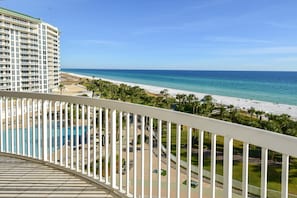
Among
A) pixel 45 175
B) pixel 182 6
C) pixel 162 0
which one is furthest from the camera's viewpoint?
pixel 182 6

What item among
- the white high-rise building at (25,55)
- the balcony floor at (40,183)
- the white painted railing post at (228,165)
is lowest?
the balcony floor at (40,183)

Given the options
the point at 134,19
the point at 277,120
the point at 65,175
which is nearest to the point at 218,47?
the point at 134,19

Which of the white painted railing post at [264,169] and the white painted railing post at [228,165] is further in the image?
the white painted railing post at [228,165]

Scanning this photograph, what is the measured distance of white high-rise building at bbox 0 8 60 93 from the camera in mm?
40625

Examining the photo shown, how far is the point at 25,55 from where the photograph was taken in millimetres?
44750

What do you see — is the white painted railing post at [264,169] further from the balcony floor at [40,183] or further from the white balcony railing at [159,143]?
the balcony floor at [40,183]

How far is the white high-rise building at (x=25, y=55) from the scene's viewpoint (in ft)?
133

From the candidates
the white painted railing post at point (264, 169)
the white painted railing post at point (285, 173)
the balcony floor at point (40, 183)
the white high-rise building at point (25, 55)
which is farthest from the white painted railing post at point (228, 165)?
the white high-rise building at point (25, 55)

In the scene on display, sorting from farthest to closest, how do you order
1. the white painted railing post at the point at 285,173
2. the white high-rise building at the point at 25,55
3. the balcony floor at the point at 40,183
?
1. the white high-rise building at the point at 25,55
2. the balcony floor at the point at 40,183
3. the white painted railing post at the point at 285,173

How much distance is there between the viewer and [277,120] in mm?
21812

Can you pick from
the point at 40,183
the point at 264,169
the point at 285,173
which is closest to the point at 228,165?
the point at 264,169

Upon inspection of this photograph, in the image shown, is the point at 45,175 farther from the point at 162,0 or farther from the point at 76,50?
the point at 76,50

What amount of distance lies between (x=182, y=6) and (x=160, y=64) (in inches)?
1232

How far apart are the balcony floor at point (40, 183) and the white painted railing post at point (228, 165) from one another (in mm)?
1291
